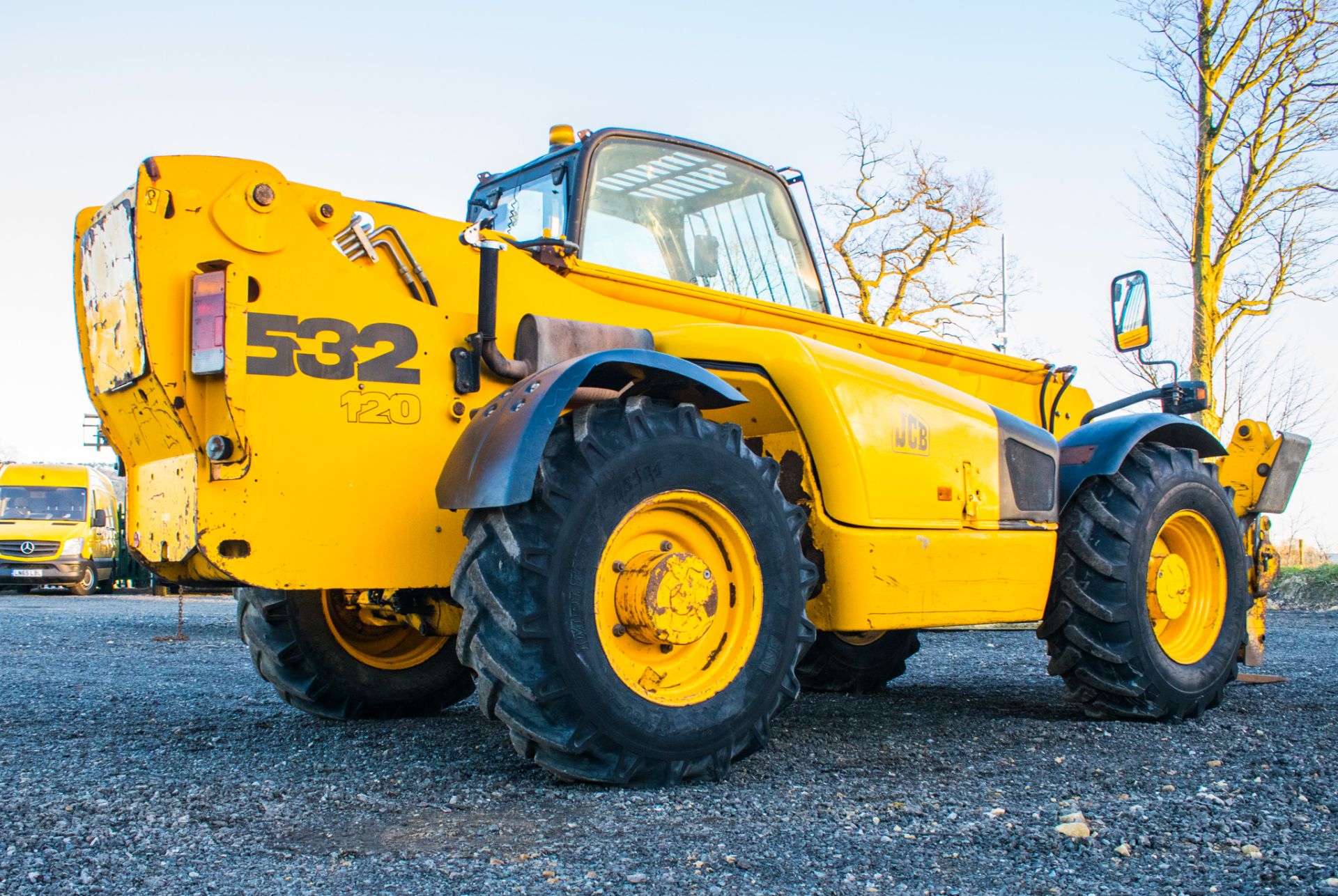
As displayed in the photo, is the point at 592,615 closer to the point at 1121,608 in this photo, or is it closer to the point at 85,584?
the point at 1121,608

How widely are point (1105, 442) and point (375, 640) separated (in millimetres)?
3435

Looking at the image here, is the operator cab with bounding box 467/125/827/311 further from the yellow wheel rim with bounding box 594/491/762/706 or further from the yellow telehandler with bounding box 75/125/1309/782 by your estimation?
the yellow wheel rim with bounding box 594/491/762/706

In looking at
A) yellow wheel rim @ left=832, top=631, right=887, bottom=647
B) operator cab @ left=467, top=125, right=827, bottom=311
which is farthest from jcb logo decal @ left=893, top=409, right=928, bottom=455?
yellow wheel rim @ left=832, top=631, right=887, bottom=647

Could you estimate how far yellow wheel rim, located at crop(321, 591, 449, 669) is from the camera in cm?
500

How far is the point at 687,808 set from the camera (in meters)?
3.28

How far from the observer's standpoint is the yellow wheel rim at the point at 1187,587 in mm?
5297

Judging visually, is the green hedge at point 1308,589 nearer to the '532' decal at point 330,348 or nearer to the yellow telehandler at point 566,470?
the yellow telehandler at point 566,470

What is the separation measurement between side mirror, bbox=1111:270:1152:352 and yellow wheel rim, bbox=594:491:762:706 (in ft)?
8.17

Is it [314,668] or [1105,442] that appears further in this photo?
[1105,442]

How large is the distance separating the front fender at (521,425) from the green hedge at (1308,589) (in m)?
13.8

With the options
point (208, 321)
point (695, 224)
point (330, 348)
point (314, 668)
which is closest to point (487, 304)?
point (330, 348)

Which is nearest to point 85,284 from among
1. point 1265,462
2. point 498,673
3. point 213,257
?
point 213,257

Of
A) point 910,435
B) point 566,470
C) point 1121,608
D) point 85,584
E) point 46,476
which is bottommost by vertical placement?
point 85,584

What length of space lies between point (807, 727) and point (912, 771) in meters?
1.09
